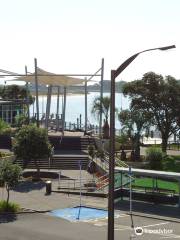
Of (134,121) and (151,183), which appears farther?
(134,121)

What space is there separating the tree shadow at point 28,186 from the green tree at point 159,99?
21.2m

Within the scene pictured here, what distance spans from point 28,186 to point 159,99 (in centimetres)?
2280

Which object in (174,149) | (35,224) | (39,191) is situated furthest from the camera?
(174,149)

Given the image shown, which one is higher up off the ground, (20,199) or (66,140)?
(66,140)

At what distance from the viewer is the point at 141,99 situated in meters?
56.9

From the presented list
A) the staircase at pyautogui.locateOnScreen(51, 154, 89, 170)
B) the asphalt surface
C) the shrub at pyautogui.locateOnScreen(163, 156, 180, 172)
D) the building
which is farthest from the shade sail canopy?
the asphalt surface

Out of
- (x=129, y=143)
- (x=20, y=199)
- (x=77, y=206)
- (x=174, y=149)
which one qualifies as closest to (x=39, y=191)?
(x=20, y=199)

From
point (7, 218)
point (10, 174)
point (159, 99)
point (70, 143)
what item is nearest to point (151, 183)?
point (10, 174)

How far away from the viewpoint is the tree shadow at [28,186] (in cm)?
3670

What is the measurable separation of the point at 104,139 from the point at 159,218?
25.4 m

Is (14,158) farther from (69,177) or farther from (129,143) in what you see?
(129,143)

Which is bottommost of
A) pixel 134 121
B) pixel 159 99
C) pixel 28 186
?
pixel 28 186

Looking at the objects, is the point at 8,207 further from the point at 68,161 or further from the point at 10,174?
the point at 68,161

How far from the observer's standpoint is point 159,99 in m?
55.7
